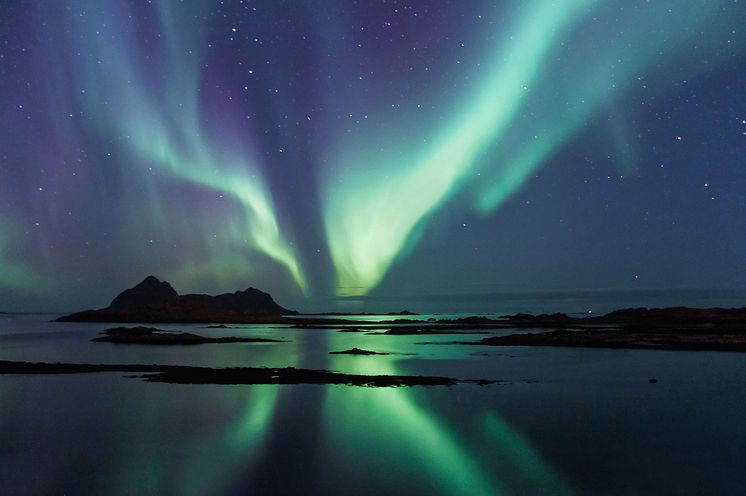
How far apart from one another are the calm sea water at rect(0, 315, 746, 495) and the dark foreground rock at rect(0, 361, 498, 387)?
157 cm

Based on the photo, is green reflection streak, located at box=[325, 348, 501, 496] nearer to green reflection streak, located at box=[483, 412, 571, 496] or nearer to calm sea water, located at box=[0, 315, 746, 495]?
calm sea water, located at box=[0, 315, 746, 495]

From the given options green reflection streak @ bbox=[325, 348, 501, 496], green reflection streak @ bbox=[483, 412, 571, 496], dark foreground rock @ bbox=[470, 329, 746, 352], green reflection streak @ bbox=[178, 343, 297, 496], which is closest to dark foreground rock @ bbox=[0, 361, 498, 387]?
green reflection streak @ bbox=[325, 348, 501, 496]

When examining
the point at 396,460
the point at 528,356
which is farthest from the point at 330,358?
the point at 396,460

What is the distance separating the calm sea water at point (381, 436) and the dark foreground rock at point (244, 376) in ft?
5.16

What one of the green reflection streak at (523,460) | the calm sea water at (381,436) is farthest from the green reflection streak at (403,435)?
the green reflection streak at (523,460)

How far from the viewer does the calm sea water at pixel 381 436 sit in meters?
13.2

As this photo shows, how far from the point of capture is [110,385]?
94.7 ft

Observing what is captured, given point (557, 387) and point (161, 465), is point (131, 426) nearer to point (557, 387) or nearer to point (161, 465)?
point (161, 465)

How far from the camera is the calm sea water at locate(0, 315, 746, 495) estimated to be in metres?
13.2

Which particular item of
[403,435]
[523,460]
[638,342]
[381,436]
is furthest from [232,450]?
[638,342]

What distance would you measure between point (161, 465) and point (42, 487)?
2.78 m

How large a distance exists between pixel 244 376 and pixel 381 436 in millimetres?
15137

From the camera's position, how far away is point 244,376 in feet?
103

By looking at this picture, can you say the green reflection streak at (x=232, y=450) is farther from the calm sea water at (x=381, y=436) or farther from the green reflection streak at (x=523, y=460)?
the green reflection streak at (x=523, y=460)
